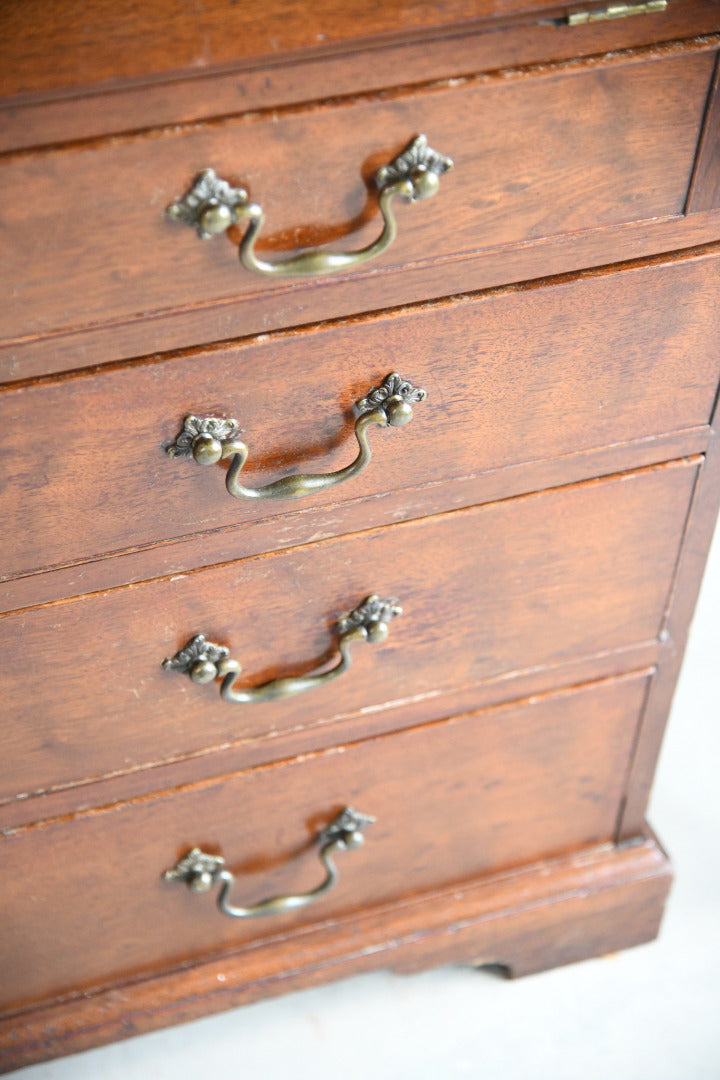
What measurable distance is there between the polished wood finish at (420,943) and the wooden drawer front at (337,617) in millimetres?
266

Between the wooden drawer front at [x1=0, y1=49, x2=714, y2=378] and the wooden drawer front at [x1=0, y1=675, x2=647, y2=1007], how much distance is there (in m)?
0.38

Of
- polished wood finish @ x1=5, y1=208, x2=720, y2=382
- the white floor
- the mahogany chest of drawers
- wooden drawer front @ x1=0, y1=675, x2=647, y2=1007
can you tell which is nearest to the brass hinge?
the mahogany chest of drawers

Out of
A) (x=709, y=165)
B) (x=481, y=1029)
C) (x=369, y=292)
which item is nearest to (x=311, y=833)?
(x=481, y=1029)

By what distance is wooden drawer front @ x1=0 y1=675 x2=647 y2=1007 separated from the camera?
794 millimetres

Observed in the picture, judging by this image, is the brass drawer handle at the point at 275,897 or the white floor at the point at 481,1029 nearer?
the brass drawer handle at the point at 275,897

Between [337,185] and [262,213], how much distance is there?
43 millimetres

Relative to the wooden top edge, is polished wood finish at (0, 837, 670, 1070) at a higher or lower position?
lower

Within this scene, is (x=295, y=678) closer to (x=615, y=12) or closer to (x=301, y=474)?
(x=301, y=474)

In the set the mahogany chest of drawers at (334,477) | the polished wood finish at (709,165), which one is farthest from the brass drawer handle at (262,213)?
the polished wood finish at (709,165)

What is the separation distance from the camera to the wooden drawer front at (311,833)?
794 millimetres

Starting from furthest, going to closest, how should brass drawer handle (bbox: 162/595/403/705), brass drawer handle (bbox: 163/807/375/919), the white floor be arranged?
the white floor
brass drawer handle (bbox: 163/807/375/919)
brass drawer handle (bbox: 162/595/403/705)

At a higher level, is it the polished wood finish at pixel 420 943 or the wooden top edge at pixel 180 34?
the wooden top edge at pixel 180 34

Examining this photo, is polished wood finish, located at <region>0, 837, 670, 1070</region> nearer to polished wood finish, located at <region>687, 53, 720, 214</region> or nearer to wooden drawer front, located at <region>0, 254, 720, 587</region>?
wooden drawer front, located at <region>0, 254, 720, 587</region>

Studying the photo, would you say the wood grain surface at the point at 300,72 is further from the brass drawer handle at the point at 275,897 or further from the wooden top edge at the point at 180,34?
the brass drawer handle at the point at 275,897
